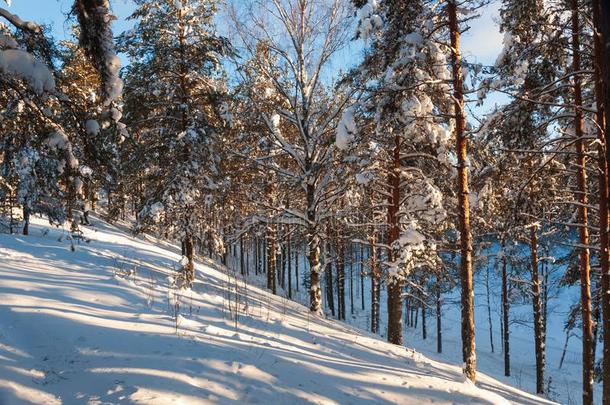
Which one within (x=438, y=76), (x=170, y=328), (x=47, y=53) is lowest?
(x=170, y=328)

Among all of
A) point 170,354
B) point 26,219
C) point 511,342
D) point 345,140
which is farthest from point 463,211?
point 511,342

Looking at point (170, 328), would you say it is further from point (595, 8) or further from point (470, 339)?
point (595, 8)

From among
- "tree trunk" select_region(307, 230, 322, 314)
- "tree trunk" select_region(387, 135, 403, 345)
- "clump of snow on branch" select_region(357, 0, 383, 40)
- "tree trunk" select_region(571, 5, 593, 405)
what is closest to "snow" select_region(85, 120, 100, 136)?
"clump of snow on branch" select_region(357, 0, 383, 40)

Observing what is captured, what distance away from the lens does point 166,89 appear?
41.7 feet

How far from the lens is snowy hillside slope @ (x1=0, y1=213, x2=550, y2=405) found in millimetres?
4648

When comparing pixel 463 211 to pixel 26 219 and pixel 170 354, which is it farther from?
pixel 26 219

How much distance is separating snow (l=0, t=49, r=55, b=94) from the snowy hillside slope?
3111 millimetres

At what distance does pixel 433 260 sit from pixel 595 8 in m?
7.26

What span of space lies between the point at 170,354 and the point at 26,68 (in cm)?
365

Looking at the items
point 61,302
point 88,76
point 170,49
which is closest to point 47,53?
point 61,302

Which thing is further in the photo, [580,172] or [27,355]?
[580,172]

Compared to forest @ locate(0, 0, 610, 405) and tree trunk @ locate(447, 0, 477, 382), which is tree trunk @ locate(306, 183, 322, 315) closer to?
forest @ locate(0, 0, 610, 405)

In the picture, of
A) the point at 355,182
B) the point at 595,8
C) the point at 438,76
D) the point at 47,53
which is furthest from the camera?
the point at 355,182

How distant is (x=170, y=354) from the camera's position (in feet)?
17.6
